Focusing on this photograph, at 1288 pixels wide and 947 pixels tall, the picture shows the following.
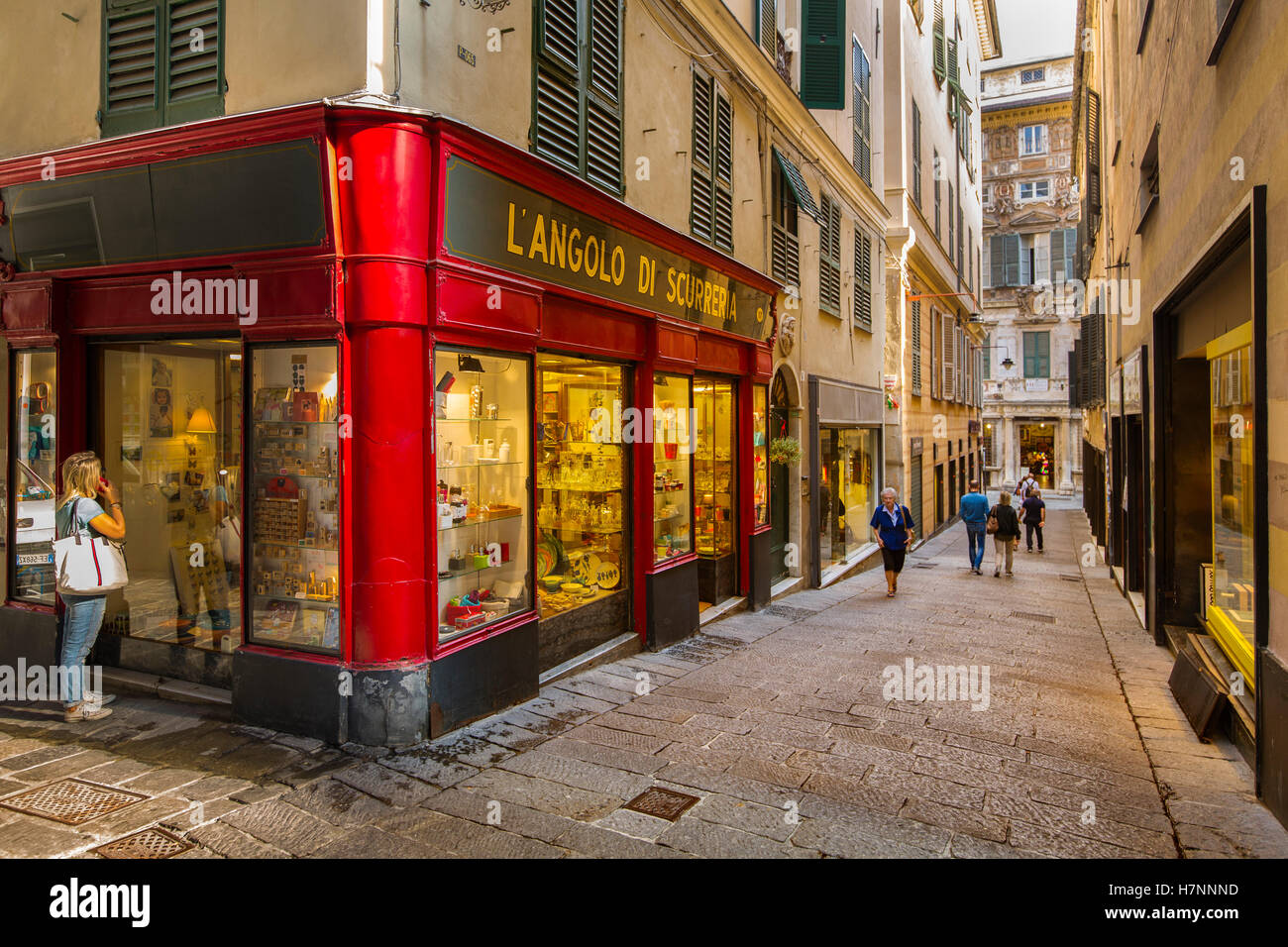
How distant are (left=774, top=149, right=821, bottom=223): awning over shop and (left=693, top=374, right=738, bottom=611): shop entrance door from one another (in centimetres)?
315

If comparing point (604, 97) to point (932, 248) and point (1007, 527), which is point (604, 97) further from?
point (932, 248)

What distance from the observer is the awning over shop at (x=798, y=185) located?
11875mm

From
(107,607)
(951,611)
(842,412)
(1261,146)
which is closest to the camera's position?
(1261,146)

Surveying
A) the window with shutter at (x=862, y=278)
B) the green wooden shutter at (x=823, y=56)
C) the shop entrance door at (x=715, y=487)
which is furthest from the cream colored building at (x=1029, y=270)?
the shop entrance door at (x=715, y=487)

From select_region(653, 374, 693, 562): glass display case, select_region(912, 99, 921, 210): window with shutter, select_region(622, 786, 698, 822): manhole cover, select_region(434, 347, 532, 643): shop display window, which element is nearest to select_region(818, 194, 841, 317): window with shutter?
select_region(653, 374, 693, 562): glass display case

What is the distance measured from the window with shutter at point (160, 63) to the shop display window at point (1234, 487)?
750cm

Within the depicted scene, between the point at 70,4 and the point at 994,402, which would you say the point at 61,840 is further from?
the point at 994,402

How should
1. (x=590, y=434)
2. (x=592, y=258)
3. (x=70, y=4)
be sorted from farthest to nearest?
(x=590, y=434) < (x=592, y=258) < (x=70, y=4)

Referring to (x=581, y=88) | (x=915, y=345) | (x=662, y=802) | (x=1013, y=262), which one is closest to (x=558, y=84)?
(x=581, y=88)

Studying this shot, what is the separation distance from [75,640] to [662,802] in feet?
14.3

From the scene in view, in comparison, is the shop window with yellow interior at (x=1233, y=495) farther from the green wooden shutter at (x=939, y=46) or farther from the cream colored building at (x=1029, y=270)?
the cream colored building at (x=1029, y=270)

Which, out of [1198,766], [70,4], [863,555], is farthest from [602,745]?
[863,555]

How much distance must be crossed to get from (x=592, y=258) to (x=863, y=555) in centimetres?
1192

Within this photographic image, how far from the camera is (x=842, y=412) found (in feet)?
49.6
